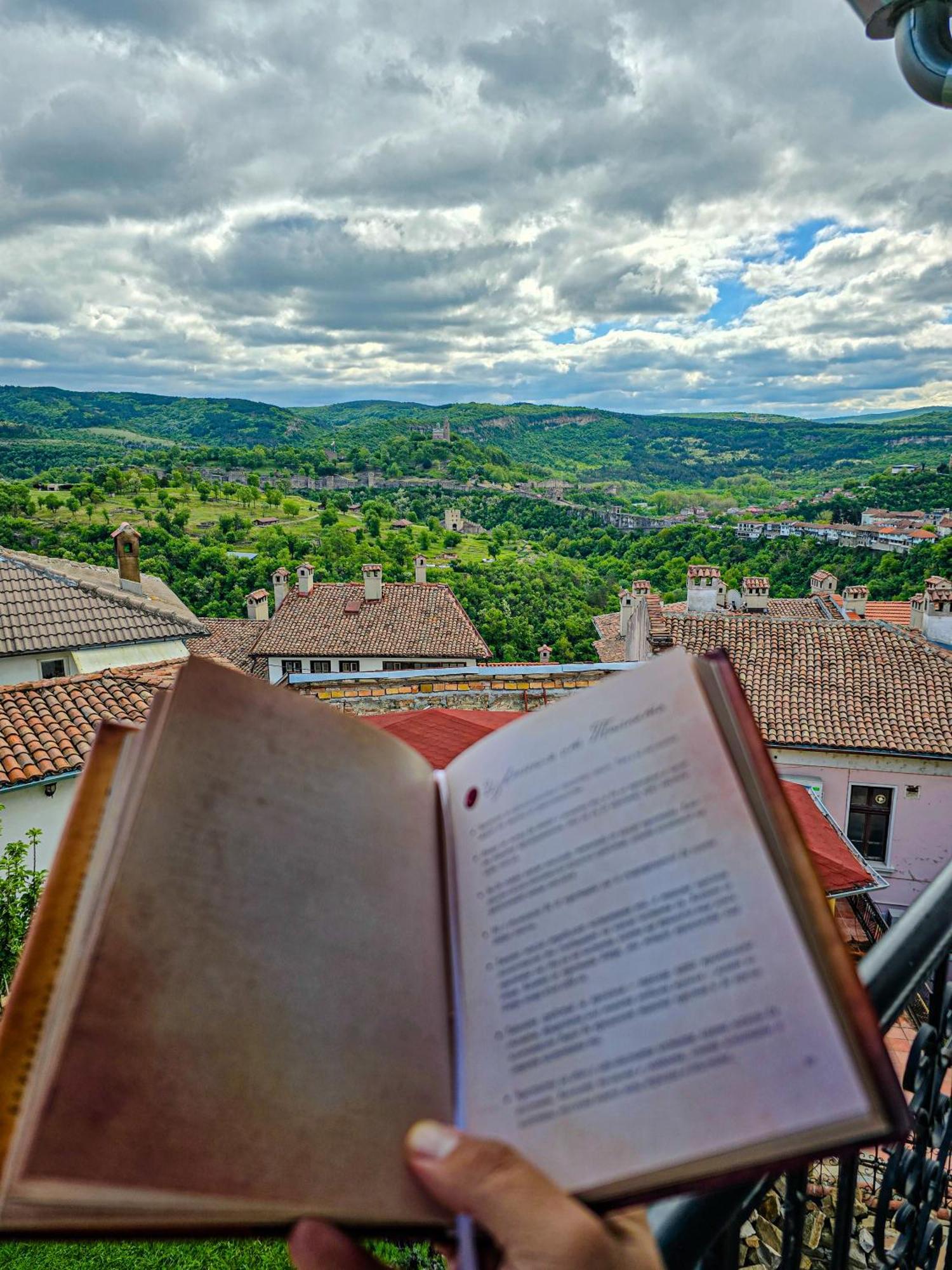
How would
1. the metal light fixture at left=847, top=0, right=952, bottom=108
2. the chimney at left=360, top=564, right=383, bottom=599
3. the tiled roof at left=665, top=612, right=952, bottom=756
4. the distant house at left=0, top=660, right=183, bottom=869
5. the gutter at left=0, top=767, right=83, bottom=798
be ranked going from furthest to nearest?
the chimney at left=360, top=564, right=383, bottom=599 < the tiled roof at left=665, top=612, right=952, bottom=756 < the distant house at left=0, top=660, right=183, bottom=869 < the gutter at left=0, top=767, right=83, bottom=798 < the metal light fixture at left=847, top=0, right=952, bottom=108

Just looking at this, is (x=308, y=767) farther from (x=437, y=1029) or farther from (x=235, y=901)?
(x=437, y=1029)

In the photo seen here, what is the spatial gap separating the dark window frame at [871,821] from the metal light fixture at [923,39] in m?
12.1

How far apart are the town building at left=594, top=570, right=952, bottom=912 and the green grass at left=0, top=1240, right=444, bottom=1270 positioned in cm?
863

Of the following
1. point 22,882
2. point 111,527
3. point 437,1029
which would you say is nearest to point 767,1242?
point 437,1029

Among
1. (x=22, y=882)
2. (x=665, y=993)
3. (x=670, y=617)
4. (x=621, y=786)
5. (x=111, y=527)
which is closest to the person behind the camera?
(x=665, y=993)

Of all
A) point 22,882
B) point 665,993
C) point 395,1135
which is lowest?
point 22,882

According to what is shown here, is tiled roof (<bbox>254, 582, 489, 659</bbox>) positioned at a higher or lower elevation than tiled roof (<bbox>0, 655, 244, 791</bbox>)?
lower

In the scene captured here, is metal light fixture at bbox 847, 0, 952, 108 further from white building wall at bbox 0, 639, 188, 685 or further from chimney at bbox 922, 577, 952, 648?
chimney at bbox 922, 577, 952, 648

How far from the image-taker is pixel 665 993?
2.37 feet

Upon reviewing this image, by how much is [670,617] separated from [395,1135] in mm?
15822

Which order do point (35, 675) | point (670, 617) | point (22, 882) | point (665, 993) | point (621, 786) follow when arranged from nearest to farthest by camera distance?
point (665, 993)
point (621, 786)
point (22, 882)
point (35, 675)
point (670, 617)

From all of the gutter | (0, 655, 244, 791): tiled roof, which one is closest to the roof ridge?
(0, 655, 244, 791): tiled roof

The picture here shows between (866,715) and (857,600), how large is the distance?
11.2 metres

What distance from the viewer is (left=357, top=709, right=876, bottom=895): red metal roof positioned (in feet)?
13.2
